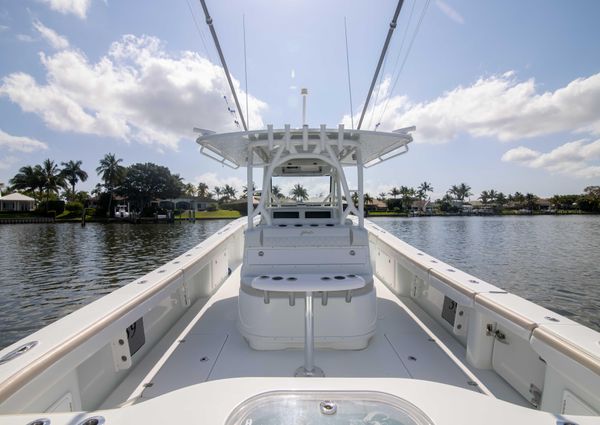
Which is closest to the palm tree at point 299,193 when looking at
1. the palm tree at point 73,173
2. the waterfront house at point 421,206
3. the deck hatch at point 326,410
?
the deck hatch at point 326,410

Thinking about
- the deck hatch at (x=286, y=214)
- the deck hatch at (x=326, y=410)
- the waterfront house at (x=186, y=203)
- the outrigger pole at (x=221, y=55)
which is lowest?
the deck hatch at (x=326, y=410)

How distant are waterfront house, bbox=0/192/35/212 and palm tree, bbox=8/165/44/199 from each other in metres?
2.35

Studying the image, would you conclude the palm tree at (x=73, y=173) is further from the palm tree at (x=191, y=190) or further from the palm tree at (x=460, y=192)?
the palm tree at (x=460, y=192)

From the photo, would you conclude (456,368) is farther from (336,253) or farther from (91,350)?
(91,350)

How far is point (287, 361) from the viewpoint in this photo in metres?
2.72

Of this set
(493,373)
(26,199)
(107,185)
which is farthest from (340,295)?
(26,199)

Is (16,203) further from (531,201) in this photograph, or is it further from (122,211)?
(531,201)

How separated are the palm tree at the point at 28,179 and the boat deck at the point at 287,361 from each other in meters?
72.5

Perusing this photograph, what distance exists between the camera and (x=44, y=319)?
865cm

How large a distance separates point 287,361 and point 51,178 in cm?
7336

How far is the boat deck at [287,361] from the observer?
94.0 inches

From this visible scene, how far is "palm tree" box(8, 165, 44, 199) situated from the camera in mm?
55531

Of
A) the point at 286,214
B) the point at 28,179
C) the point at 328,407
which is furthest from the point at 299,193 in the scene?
the point at 28,179

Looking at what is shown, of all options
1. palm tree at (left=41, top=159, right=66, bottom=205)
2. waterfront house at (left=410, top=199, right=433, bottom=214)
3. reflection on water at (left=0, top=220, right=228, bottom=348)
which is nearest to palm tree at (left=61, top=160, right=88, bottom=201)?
palm tree at (left=41, top=159, right=66, bottom=205)
